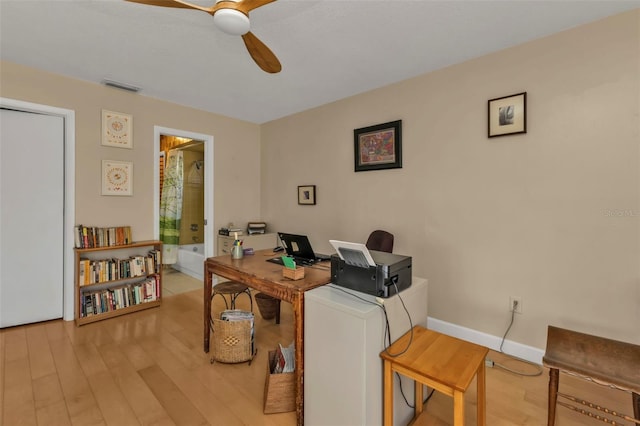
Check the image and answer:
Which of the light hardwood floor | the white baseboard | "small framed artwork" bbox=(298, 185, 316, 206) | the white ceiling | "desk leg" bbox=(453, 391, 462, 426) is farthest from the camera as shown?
"small framed artwork" bbox=(298, 185, 316, 206)

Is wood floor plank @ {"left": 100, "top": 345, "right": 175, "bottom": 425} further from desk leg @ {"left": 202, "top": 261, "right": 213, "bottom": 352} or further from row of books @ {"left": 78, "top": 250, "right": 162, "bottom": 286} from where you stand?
row of books @ {"left": 78, "top": 250, "right": 162, "bottom": 286}

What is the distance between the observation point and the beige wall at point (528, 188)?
6.21ft

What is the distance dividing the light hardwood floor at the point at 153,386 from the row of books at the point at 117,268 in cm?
53

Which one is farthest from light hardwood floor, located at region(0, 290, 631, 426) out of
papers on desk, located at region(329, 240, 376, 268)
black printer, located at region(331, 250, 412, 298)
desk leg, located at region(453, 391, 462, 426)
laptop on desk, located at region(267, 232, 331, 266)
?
laptop on desk, located at region(267, 232, 331, 266)

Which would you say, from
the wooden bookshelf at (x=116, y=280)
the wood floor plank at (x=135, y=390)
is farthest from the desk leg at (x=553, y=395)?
the wooden bookshelf at (x=116, y=280)

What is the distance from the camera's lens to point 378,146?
10.1 feet

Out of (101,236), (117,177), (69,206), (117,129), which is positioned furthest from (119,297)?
(117,129)

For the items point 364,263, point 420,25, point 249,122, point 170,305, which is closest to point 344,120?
point 420,25

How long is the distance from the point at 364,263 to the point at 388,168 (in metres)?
1.73

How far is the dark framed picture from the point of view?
9.58ft

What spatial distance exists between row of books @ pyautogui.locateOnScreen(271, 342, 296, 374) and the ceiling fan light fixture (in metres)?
1.92

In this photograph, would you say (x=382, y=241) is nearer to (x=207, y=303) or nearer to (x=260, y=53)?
(x=207, y=303)

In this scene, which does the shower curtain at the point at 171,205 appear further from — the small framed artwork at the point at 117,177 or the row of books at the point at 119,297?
the small framed artwork at the point at 117,177

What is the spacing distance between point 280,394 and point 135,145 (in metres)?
3.14
